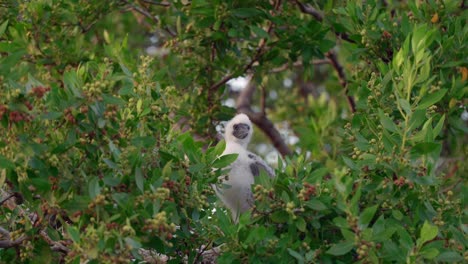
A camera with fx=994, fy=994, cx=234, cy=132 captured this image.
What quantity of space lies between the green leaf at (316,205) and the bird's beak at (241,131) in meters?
2.55

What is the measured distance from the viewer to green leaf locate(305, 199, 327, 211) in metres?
5.08

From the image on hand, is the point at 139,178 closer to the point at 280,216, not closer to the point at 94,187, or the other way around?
the point at 94,187

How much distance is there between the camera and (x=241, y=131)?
7648 millimetres

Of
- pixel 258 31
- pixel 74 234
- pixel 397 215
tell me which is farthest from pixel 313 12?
pixel 74 234

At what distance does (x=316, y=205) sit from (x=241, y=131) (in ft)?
8.55

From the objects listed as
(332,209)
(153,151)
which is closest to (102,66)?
(153,151)

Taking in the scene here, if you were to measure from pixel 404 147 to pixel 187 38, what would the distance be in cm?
297

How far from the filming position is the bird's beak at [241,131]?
765cm

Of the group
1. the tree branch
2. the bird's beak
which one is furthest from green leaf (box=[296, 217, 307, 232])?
the tree branch

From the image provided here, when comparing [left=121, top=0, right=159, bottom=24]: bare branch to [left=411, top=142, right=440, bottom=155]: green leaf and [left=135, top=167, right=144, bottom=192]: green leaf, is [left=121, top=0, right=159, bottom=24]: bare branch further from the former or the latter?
[left=411, top=142, right=440, bottom=155]: green leaf

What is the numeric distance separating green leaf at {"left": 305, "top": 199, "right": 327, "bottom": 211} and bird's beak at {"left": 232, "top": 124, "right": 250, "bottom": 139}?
8.38 ft

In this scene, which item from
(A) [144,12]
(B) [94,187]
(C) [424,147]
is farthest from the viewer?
(A) [144,12]

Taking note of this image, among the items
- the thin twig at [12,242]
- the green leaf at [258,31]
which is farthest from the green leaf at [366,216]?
the green leaf at [258,31]

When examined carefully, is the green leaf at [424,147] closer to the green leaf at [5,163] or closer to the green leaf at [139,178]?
the green leaf at [139,178]
